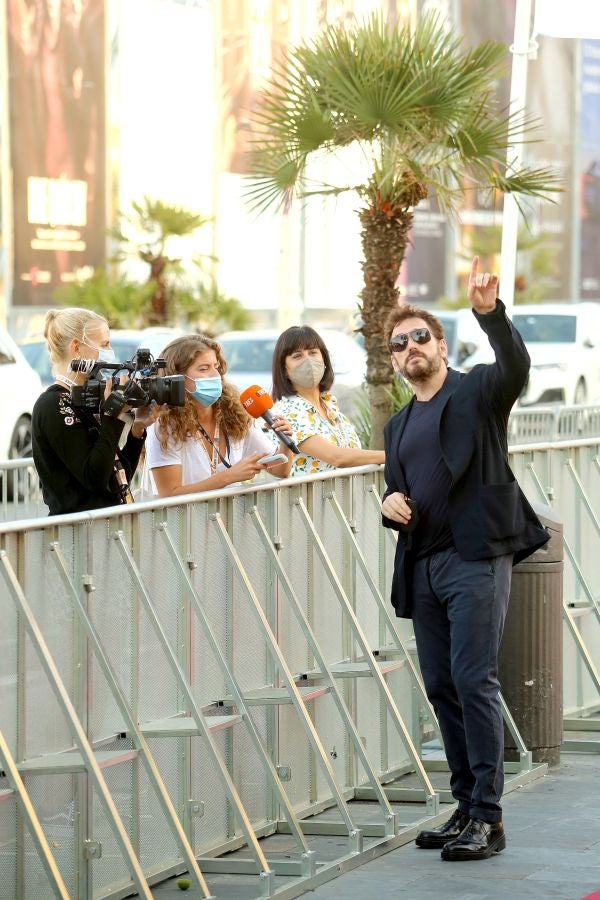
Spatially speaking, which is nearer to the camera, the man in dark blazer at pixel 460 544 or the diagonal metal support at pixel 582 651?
the man in dark blazer at pixel 460 544

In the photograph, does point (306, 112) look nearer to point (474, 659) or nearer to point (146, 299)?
point (474, 659)

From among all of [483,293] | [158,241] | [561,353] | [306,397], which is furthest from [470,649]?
[158,241]

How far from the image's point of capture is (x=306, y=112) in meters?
13.6

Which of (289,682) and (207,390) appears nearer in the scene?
(289,682)

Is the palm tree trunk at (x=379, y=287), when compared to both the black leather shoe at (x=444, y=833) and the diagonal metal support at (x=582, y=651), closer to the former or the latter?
the diagonal metal support at (x=582, y=651)

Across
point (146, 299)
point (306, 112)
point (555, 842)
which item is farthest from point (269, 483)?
point (146, 299)

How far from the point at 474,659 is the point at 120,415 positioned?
1559mm

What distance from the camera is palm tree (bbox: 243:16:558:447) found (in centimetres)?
1337

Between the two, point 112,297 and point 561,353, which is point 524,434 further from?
point 112,297

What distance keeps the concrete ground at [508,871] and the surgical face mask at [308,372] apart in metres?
2.03

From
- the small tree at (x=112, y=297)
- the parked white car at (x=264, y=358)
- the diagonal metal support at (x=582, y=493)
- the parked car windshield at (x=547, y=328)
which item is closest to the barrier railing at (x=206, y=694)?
the diagonal metal support at (x=582, y=493)

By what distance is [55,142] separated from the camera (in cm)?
3481

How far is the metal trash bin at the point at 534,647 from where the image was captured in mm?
8281

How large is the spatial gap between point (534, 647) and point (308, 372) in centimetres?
155
